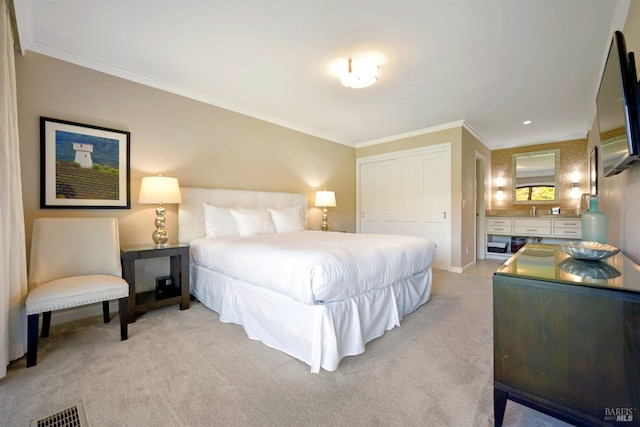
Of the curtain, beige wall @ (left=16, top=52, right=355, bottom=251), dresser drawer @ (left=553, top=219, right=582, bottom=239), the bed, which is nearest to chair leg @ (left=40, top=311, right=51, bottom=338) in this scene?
the curtain

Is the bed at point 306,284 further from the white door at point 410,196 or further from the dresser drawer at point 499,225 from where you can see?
the dresser drawer at point 499,225

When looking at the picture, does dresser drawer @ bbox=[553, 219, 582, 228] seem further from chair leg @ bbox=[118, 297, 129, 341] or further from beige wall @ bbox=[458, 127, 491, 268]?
chair leg @ bbox=[118, 297, 129, 341]

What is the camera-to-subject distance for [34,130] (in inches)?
91.9

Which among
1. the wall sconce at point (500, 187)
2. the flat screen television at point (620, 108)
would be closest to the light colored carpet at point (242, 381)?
the flat screen television at point (620, 108)

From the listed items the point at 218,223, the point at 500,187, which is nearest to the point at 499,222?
the point at 500,187

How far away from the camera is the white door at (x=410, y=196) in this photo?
454 cm

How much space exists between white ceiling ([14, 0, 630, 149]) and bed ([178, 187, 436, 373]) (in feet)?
4.63

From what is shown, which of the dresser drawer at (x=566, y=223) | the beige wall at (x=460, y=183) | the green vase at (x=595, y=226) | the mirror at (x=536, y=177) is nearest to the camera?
the green vase at (x=595, y=226)

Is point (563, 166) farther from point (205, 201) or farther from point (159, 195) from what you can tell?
point (159, 195)

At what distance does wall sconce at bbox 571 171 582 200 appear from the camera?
204 inches

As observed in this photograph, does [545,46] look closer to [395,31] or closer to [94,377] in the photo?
[395,31]

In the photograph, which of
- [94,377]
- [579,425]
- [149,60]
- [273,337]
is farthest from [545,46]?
[94,377]

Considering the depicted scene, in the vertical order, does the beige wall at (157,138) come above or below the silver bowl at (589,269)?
above

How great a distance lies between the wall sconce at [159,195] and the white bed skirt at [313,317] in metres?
0.68
